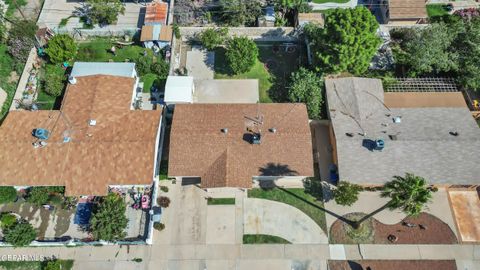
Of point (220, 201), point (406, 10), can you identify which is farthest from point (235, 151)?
point (406, 10)

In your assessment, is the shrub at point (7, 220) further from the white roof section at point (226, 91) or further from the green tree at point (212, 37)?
the green tree at point (212, 37)

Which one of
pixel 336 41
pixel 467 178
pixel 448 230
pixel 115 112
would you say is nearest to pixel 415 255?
pixel 448 230

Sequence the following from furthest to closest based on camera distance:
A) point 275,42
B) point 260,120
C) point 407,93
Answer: point 275,42, point 407,93, point 260,120

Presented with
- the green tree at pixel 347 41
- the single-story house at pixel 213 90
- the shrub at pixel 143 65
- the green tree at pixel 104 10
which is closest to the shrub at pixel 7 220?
the single-story house at pixel 213 90

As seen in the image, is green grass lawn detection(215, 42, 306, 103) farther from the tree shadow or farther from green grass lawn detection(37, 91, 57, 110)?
green grass lawn detection(37, 91, 57, 110)

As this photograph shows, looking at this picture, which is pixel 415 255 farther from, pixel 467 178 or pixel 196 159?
pixel 196 159

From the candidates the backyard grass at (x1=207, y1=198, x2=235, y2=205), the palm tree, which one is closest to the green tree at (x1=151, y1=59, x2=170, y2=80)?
the backyard grass at (x1=207, y1=198, x2=235, y2=205)
